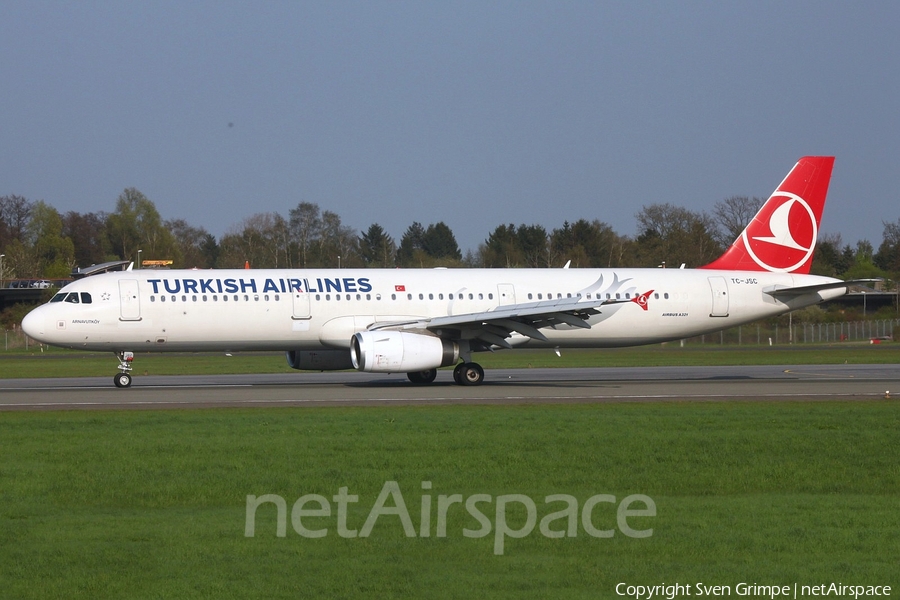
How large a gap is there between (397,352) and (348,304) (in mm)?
3120

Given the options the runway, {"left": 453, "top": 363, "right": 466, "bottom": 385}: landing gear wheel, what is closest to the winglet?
the runway

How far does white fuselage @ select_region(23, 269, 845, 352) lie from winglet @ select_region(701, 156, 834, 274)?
2.58 ft

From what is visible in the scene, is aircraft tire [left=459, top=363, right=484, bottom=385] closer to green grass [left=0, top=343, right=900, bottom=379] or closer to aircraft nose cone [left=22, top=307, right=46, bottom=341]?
green grass [left=0, top=343, right=900, bottom=379]

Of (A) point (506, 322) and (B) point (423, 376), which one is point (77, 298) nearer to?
(B) point (423, 376)

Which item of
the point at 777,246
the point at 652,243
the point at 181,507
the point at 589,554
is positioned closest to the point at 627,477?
the point at 589,554

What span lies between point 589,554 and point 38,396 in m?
20.5

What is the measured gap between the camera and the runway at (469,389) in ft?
77.7

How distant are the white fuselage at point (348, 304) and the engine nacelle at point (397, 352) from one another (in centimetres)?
193

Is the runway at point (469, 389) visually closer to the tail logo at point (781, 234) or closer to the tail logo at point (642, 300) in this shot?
the tail logo at point (642, 300)

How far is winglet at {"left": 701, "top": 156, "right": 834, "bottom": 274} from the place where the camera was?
33344 millimetres

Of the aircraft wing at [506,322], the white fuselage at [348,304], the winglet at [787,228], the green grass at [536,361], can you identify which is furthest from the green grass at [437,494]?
the green grass at [536,361]

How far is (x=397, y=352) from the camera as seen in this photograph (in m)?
26.7

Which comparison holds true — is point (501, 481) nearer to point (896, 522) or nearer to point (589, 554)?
point (589, 554)

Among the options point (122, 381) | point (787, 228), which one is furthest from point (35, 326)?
point (787, 228)
